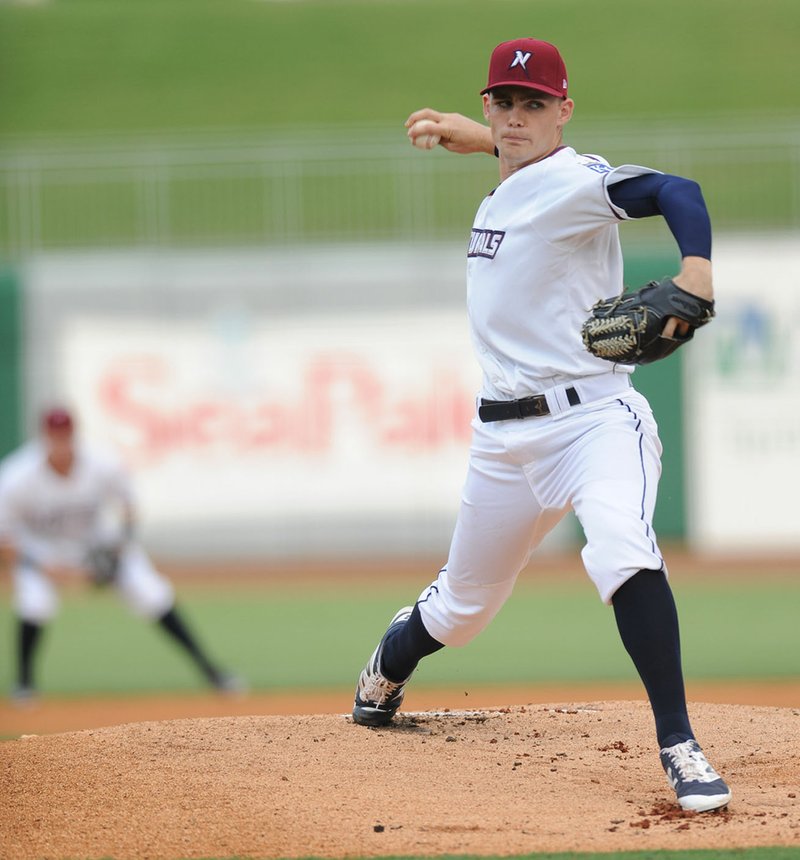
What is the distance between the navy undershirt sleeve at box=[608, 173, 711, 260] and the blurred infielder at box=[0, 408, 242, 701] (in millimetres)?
5371

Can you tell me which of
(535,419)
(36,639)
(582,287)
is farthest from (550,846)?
(36,639)

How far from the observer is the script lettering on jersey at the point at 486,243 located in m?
4.29

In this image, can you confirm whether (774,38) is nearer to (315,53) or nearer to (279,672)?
(315,53)

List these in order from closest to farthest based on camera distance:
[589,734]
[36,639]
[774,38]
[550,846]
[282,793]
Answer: [550,846] → [282,793] → [589,734] → [36,639] → [774,38]

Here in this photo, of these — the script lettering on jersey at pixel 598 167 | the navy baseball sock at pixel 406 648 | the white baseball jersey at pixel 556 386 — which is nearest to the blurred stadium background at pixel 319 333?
the navy baseball sock at pixel 406 648

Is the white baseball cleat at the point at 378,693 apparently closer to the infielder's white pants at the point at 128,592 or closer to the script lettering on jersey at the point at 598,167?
the script lettering on jersey at the point at 598,167

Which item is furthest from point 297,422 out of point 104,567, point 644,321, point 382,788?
point 644,321

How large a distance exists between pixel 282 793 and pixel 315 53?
24745 mm

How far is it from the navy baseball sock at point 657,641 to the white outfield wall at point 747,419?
1126 cm

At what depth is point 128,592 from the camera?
8930 mm

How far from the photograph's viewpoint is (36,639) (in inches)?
344

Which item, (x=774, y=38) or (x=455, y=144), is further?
(x=774, y=38)

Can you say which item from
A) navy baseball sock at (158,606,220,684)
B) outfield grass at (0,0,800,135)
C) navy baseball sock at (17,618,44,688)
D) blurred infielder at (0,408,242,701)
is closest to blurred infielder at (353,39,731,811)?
navy baseball sock at (158,606,220,684)

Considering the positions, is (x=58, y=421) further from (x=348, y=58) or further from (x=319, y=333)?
(x=348, y=58)
